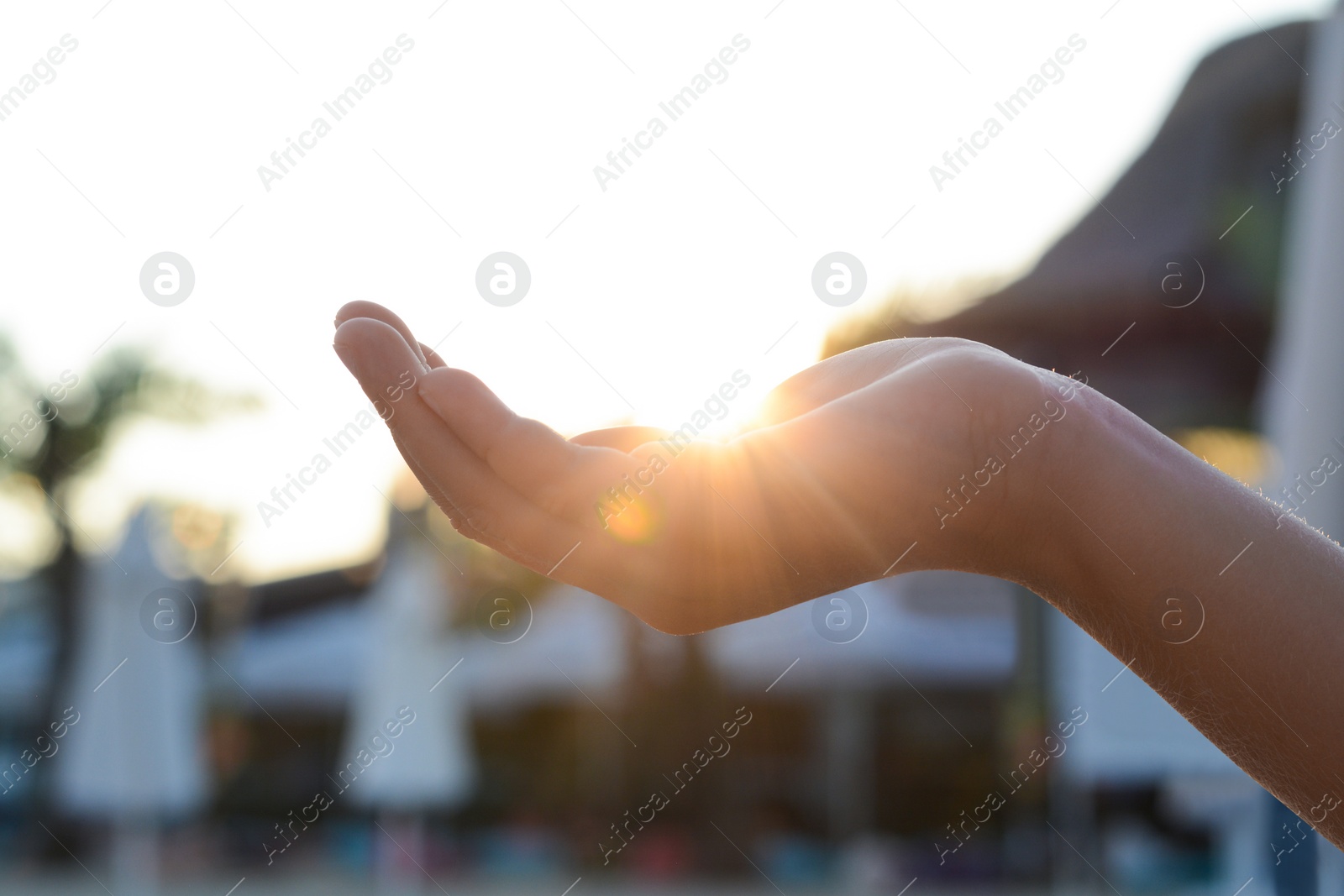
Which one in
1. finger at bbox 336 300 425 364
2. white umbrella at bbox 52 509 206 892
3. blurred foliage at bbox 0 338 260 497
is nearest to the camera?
finger at bbox 336 300 425 364

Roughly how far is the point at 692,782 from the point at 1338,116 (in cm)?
1026

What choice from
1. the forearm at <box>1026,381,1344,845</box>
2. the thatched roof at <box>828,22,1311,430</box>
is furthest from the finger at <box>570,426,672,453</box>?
the thatched roof at <box>828,22,1311,430</box>

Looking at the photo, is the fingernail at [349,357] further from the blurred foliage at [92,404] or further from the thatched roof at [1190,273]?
the blurred foliage at [92,404]

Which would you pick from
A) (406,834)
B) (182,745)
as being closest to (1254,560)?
(182,745)

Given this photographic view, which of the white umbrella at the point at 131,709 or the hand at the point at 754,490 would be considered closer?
the hand at the point at 754,490

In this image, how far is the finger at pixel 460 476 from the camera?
1.16 m

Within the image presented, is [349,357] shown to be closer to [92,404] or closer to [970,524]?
[970,524]

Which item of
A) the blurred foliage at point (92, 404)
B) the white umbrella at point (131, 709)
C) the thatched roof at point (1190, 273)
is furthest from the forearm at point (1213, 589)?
the blurred foliage at point (92, 404)

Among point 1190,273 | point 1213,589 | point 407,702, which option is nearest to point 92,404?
point 407,702

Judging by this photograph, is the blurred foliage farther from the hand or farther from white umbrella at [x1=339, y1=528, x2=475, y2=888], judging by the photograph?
the hand

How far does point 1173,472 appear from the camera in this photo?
1123 millimetres

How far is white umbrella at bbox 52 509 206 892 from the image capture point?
7508mm

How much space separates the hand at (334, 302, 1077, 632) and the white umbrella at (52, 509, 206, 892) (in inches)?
284

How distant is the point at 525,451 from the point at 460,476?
91 mm
